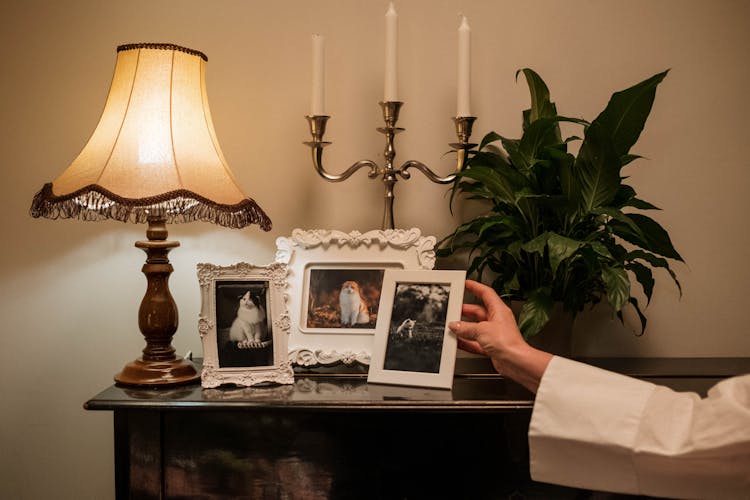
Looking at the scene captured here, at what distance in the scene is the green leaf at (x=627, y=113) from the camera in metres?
1.19

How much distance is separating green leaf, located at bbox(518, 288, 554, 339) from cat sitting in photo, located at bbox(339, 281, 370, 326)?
0.29 m

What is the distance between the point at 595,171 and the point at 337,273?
516mm

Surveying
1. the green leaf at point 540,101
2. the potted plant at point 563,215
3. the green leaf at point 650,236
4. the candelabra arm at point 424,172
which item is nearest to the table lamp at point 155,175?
the candelabra arm at point 424,172

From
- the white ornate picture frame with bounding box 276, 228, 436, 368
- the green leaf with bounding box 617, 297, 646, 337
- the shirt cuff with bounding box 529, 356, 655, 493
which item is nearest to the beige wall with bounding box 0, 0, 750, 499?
the green leaf with bounding box 617, 297, 646, 337

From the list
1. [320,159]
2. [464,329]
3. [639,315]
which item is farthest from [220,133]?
[639,315]

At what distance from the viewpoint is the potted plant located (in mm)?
1187

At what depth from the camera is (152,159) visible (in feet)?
3.83

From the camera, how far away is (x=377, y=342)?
4.03ft

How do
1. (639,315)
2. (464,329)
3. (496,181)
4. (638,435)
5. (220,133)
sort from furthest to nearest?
(220,133) → (639,315) → (496,181) → (464,329) → (638,435)

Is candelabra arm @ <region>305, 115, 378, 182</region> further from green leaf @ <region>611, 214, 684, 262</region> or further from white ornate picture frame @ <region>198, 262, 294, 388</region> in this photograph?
green leaf @ <region>611, 214, 684, 262</region>

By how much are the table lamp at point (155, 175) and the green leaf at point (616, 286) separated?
620 mm

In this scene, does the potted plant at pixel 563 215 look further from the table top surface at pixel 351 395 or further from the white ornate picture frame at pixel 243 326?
the white ornate picture frame at pixel 243 326

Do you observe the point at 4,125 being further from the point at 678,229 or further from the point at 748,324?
the point at 748,324

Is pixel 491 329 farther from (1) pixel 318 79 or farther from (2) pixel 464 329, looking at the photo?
(1) pixel 318 79
